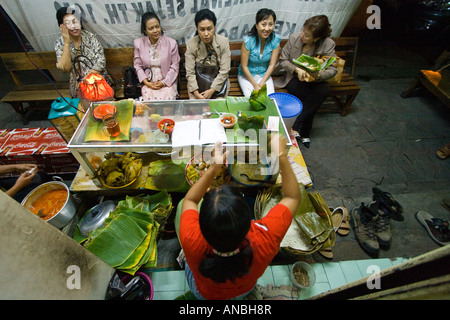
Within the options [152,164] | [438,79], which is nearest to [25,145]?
[152,164]

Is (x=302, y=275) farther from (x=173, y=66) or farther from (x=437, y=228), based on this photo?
(x=173, y=66)

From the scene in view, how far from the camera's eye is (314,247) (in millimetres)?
2227

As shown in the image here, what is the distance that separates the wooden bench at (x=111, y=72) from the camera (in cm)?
373

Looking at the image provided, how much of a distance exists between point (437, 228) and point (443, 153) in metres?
1.64

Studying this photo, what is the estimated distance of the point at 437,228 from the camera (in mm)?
2766

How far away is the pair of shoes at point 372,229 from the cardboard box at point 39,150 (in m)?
4.00

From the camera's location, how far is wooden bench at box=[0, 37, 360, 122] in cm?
373

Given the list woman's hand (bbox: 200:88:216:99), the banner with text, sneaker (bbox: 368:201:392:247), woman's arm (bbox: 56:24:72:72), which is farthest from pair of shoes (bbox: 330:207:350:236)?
woman's arm (bbox: 56:24:72:72)

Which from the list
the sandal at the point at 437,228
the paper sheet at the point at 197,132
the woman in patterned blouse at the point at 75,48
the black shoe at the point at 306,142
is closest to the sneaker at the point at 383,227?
the sandal at the point at 437,228

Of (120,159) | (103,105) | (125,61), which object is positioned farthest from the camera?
(125,61)

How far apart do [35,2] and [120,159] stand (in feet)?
9.92

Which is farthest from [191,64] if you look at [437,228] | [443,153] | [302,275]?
[443,153]
